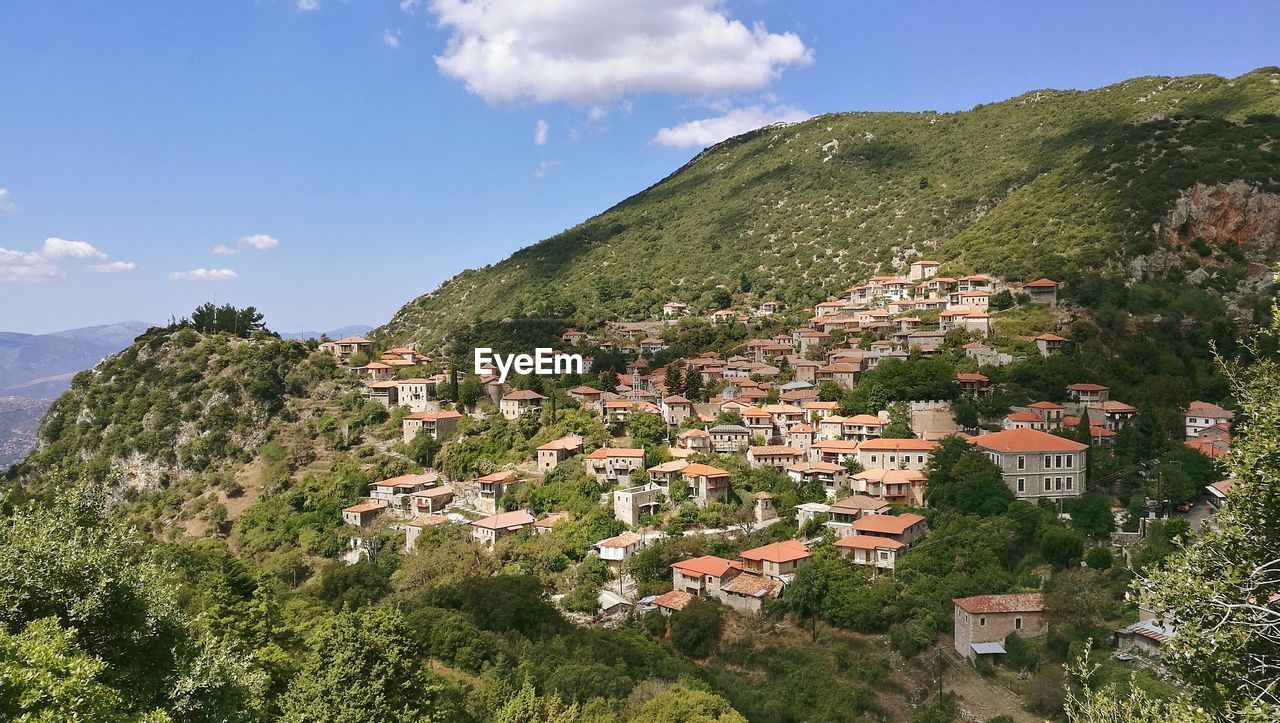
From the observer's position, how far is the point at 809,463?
39562 mm

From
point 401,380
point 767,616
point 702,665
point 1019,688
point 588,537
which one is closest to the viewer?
point 1019,688

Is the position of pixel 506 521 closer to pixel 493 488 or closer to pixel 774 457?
pixel 493 488

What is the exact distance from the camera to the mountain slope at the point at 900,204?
59.1m

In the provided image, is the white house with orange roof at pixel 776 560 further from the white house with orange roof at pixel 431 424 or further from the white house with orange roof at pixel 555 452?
the white house with orange roof at pixel 431 424

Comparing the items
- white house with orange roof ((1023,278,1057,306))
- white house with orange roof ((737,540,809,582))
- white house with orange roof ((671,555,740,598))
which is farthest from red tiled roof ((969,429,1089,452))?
white house with orange roof ((1023,278,1057,306))

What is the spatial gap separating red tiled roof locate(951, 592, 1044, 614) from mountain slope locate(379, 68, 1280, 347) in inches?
1396

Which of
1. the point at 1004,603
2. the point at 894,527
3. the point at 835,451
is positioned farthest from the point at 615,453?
the point at 1004,603

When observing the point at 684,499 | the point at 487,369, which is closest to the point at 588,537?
the point at 684,499

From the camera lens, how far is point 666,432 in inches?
1748

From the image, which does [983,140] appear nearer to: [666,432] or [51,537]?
[666,432]

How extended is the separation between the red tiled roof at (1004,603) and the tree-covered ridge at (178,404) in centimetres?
4867

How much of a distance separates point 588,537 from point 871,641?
14240mm

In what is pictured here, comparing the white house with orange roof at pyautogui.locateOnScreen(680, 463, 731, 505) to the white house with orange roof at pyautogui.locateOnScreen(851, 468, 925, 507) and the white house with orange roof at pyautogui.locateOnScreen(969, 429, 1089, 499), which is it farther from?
the white house with orange roof at pyautogui.locateOnScreen(969, 429, 1089, 499)

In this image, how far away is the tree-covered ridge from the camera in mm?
55594
